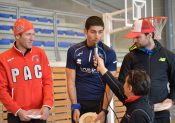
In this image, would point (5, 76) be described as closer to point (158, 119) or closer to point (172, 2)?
point (158, 119)

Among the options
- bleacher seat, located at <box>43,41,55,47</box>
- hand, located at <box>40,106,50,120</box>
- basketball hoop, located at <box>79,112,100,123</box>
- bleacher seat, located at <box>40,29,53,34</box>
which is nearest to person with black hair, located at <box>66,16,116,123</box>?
basketball hoop, located at <box>79,112,100,123</box>

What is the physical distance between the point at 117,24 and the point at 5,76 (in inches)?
235

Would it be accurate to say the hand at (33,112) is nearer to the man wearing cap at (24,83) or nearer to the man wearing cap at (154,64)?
the man wearing cap at (24,83)

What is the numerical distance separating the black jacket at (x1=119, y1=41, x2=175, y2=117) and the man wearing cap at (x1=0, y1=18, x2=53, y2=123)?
2.42 ft

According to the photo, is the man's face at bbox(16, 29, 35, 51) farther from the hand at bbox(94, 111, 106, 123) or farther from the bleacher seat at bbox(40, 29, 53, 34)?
the bleacher seat at bbox(40, 29, 53, 34)

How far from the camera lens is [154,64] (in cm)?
268

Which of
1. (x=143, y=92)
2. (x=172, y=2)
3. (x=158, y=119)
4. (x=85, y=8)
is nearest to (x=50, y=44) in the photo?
(x=85, y=8)

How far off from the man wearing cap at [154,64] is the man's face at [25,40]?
2.84ft

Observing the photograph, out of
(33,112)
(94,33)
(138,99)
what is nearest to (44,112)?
(33,112)

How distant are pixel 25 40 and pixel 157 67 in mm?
1180

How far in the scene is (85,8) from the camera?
8.41 metres

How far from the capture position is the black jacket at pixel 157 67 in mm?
2652

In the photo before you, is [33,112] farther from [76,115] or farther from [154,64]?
[154,64]

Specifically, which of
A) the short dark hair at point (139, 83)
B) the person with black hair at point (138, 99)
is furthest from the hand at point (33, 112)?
the short dark hair at point (139, 83)
